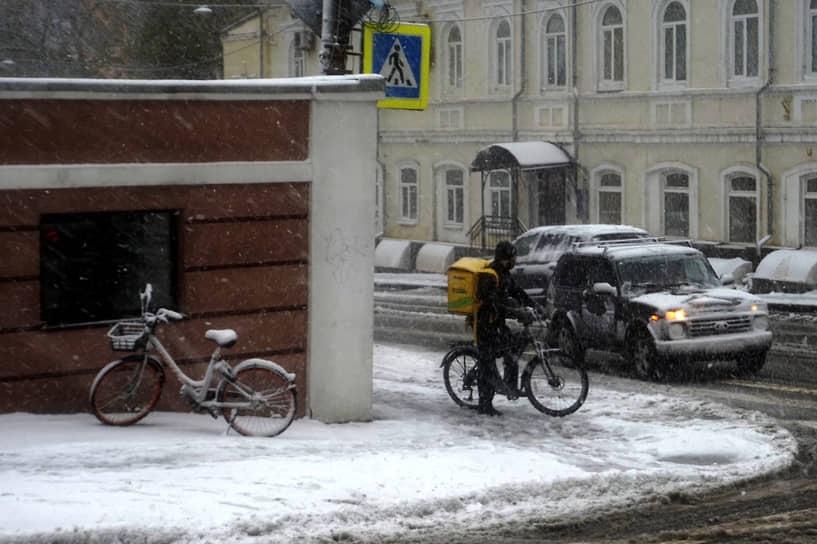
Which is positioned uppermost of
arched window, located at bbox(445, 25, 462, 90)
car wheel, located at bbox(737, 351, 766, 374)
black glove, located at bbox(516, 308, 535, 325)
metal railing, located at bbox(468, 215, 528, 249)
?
arched window, located at bbox(445, 25, 462, 90)

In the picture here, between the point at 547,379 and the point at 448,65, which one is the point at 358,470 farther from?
the point at 448,65

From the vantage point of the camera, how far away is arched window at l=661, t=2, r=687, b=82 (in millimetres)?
30219

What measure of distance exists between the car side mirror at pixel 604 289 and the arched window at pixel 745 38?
43.2 feet

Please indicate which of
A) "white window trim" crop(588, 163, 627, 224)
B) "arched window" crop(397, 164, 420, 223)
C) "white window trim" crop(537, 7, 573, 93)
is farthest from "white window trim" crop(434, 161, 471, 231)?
"white window trim" crop(588, 163, 627, 224)

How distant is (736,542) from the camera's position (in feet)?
28.1

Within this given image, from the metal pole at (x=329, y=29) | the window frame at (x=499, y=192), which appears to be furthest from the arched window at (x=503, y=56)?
the metal pole at (x=329, y=29)

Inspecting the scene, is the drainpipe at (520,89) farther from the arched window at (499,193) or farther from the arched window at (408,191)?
the arched window at (408,191)

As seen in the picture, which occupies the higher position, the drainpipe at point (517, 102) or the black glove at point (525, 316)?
the drainpipe at point (517, 102)

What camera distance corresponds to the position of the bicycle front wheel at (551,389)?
13.2 m

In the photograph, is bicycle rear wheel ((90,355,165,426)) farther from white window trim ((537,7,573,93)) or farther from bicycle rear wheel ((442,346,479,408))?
white window trim ((537,7,573,93))

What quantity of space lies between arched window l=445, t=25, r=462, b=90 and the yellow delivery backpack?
23.9 meters

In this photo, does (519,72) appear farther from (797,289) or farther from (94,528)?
(94,528)

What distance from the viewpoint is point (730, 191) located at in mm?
29469

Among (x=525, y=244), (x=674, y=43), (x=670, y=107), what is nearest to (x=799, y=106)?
(x=670, y=107)
